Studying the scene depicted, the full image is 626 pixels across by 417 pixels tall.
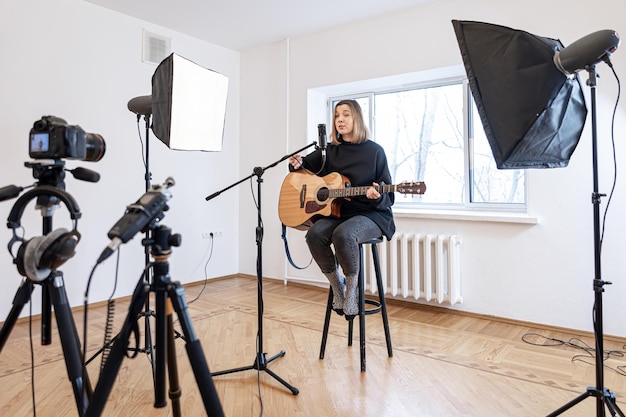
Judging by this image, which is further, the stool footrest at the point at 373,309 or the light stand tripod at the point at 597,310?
the stool footrest at the point at 373,309

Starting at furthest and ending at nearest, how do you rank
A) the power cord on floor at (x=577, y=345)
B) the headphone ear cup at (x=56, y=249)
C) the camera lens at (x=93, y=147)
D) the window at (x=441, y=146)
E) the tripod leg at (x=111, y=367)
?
the window at (x=441, y=146)
the power cord on floor at (x=577, y=345)
the camera lens at (x=93, y=147)
the headphone ear cup at (x=56, y=249)
the tripod leg at (x=111, y=367)

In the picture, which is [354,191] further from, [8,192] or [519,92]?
[8,192]

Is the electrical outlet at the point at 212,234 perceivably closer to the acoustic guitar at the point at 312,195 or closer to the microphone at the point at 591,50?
the acoustic guitar at the point at 312,195

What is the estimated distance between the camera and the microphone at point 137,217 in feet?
2.92

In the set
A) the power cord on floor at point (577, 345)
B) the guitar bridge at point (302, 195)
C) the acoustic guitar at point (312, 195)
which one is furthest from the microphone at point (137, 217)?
the power cord on floor at point (577, 345)

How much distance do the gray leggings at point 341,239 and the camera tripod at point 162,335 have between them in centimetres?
121

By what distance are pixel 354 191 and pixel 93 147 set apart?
4.15 ft

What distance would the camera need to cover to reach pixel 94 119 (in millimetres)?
3406

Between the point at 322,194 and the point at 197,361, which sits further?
the point at 322,194

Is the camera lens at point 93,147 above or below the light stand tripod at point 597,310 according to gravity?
above

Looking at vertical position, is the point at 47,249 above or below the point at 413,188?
below

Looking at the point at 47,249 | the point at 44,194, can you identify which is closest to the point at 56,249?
the point at 47,249

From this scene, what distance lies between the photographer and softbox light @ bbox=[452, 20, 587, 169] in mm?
1512

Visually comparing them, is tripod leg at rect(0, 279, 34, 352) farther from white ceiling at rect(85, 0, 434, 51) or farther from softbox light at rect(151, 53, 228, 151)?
white ceiling at rect(85, 0, 434, 51)
